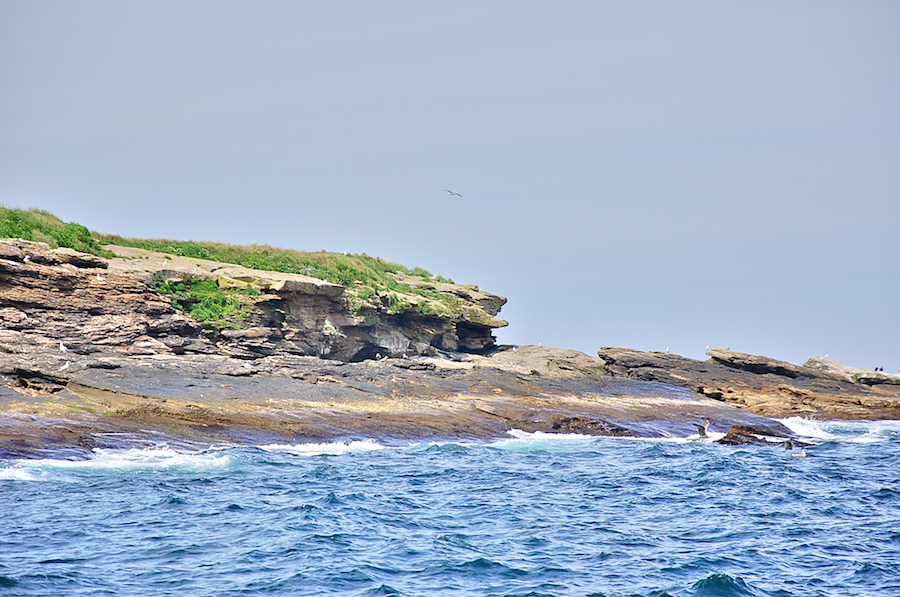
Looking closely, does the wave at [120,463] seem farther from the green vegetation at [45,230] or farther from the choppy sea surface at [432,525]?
the green vegetation at [45,230]

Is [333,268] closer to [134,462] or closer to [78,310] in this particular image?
[78,310]

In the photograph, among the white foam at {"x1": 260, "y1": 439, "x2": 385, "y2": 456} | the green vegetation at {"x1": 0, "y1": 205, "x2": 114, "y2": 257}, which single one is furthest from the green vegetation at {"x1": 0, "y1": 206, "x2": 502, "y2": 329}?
the white foam at {"x1": 260, "y1": 439, "x2": 385, "y2": 456}

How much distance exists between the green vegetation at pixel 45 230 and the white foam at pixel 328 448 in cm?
1773

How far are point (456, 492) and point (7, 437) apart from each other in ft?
41.1

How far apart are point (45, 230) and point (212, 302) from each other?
353 inches

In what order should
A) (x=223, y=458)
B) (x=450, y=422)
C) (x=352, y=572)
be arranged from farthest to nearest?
(x=450, y=422), (x=223, y=458), (x=352, y=572)

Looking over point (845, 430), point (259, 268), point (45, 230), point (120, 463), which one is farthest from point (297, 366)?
point (845, 430)

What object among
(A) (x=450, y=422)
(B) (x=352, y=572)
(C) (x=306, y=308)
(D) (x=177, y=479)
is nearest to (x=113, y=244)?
(C) (x=306, y=308)

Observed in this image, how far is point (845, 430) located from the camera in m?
40.4

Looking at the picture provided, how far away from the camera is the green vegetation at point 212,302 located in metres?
36.2

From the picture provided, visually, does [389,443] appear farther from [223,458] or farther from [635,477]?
[635,477]

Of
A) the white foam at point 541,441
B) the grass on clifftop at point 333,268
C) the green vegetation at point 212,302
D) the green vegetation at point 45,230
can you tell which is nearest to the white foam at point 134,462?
the white foam at point 541,441

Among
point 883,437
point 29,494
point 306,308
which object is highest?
point 306,308

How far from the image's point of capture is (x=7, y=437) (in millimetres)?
20688
